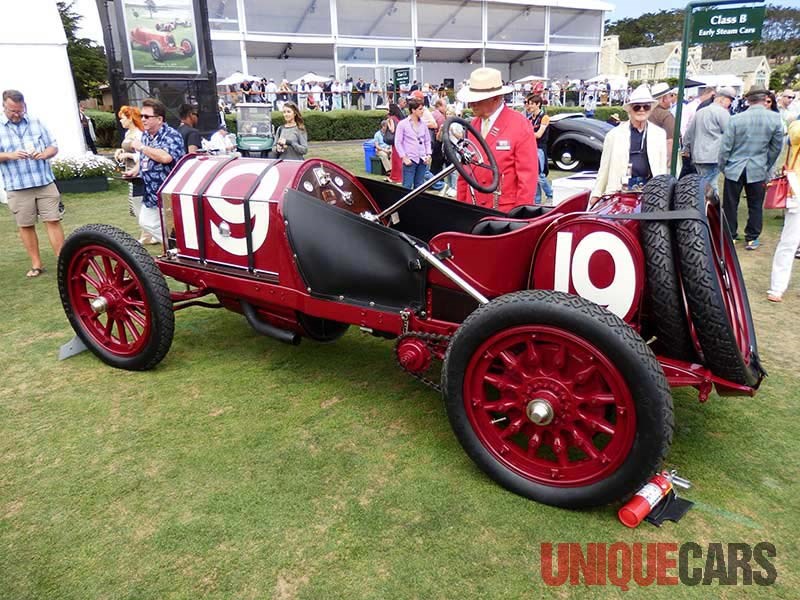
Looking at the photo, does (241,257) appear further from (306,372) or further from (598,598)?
(598,598)

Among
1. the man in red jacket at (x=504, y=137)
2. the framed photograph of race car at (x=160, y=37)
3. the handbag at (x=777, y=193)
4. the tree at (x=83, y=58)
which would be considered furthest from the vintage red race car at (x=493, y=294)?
the tree at (x=83, y=58)

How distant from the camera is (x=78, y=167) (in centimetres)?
1096

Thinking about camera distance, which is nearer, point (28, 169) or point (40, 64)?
point (28, 169)

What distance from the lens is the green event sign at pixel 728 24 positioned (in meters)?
6.66

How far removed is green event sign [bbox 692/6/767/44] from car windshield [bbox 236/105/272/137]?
7276 millimetres

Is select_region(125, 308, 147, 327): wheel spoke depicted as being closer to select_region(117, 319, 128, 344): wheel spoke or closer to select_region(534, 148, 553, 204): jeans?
select_region(117, 319, 128, 344): wheel spoke

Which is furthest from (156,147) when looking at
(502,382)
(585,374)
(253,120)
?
(253,120)

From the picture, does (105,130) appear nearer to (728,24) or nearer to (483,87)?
(728,24)

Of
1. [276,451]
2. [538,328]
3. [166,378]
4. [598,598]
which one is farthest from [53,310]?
[598,598]

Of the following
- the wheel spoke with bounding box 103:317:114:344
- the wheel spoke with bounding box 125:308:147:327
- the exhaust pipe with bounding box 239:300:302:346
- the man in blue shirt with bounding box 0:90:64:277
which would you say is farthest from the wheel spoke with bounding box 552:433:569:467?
the man in blue shirt with bounding box 0:90:64:277

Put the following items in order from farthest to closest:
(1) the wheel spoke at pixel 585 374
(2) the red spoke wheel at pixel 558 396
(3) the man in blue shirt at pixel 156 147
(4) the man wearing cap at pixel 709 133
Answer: (4) the man wearing cap at pixel 709 133 → (3) the man in blue shirt at pixel 156 147 → (1) the wheel spoke at pixel 585 374 → (2) the red spoke wheel at pixel 558 396

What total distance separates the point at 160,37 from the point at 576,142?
9.41 metres

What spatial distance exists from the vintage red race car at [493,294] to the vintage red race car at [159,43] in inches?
430

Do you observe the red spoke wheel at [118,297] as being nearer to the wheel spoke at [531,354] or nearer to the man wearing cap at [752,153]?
the wheel spoke at [531,354]
